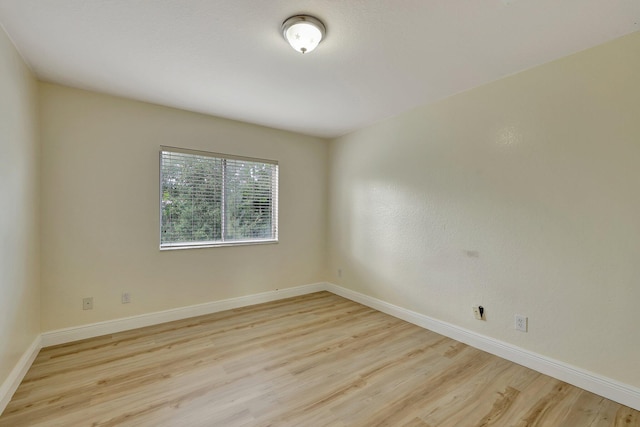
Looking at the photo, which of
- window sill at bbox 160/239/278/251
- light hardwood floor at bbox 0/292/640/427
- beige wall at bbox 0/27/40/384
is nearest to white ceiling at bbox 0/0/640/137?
beige wall at bbox 0/27/40/384

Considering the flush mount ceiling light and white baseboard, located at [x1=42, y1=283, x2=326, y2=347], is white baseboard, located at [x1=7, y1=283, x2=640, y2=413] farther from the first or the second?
the flush mount ceiling light

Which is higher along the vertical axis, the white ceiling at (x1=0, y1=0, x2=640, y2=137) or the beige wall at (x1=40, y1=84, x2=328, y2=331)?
the white ceiling at (x1=0, y1=0, x2=640, y2=137)

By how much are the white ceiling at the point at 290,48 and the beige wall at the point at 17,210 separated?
0.28 m

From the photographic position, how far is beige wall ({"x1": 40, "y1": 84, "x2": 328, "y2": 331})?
258 centimetres

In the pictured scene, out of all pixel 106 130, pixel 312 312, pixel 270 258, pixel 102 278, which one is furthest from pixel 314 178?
pixel 102 278

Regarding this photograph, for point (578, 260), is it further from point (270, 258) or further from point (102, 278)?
point (102, 278)

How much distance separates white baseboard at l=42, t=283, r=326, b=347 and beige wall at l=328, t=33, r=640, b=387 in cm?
156

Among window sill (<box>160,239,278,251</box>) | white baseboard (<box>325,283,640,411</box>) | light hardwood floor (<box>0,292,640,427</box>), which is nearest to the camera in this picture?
light hardwood floor (<box>0,292,640,427</box>)

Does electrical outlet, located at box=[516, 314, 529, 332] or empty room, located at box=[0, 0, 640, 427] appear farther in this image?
electrical outlet, located at box=[516, 314, 529, 332]

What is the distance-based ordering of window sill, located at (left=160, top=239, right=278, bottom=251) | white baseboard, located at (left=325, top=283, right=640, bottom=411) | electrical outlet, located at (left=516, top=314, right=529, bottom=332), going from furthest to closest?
window sill, located at (left=160, top=239, right=278, bottom=251)
electrical outlet, located at (left=516, top=314, right=529, bottom=332)
white baseboard, located at (left=325, top=283, right=640, bottom=411)

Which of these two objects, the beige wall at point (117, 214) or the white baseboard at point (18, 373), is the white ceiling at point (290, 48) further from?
the white baseboard at point (18, 373)

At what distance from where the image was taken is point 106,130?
278 cm

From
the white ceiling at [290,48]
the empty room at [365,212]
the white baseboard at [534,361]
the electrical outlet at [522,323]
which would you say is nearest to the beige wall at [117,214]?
the empty room at [365,212]

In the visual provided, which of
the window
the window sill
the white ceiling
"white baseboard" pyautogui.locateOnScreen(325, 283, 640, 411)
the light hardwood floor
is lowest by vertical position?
the light hardwood floor
